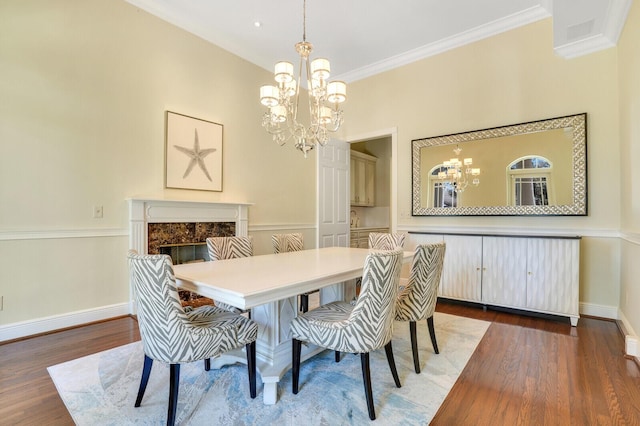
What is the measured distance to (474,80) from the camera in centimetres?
397

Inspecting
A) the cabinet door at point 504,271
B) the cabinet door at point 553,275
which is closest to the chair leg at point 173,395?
the cabinet door at point 504,271

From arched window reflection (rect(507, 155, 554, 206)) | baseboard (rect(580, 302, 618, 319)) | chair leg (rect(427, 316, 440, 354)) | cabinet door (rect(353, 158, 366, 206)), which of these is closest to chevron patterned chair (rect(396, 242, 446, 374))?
chair leg (rect(427, 316, 440, 354))

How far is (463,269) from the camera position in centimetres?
373

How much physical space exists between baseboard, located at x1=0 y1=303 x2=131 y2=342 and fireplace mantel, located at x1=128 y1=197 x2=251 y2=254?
0.64 m

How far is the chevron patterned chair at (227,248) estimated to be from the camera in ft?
8.80

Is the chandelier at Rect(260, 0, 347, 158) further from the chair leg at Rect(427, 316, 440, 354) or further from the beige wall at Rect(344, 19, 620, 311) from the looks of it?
the beige wall at Rect(344, 19, 620, 311)

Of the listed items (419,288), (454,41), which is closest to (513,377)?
(419,288)

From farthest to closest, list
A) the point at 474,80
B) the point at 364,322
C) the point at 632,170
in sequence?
the point at 474,80, the point at 632,170, the point at 364,322

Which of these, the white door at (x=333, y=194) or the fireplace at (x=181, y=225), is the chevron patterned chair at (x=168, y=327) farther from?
the white door at (x=333, y=194)

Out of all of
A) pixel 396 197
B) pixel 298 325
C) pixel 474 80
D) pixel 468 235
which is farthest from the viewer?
pixel 396 197

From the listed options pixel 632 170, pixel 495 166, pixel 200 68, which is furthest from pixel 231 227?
pixel 632 170

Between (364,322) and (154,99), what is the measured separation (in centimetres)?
327

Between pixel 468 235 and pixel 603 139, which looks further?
pixel 468 235

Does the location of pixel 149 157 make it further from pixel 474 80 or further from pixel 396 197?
pixel 474 80
